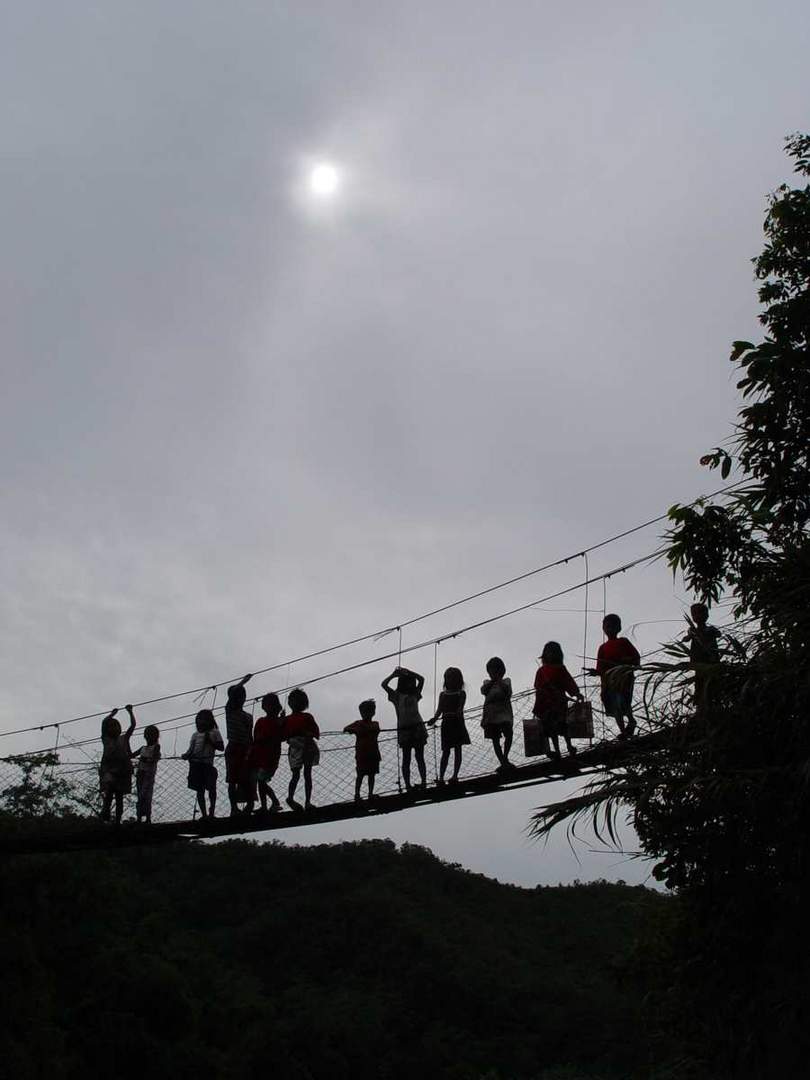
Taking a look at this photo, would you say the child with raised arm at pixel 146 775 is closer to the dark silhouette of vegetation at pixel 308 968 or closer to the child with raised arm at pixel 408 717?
the child with raised arm at pixel 408 717

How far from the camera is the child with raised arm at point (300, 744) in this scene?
7930 millimetres

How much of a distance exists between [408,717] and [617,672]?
1.67m

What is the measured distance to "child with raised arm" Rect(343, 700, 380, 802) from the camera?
7.83 meters

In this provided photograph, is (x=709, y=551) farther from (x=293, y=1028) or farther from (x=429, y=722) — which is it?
(x=293, y=1028)

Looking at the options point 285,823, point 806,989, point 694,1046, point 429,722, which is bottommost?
point 694,1046

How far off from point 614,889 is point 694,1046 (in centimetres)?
4681

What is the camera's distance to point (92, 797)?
16219 millimetres

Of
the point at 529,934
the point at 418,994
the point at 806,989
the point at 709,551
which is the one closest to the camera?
the point at 806,989

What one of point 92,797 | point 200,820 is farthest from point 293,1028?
point 200,820

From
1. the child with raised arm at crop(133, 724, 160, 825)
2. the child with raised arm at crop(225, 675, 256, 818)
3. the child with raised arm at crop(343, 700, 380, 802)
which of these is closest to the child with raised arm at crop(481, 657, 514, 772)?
the child with raised arm at crop(343, 700, 380, 802)

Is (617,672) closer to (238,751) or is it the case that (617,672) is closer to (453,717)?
(453,717)

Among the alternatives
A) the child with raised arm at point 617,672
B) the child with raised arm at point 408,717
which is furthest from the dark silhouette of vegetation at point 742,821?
the child with raised arm at point 408,717

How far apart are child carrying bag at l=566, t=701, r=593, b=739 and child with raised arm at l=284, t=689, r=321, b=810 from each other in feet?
6.52

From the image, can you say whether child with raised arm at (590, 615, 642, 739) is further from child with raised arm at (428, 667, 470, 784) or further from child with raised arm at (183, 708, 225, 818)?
child with raised arm at (183, 708, 225, 818)
